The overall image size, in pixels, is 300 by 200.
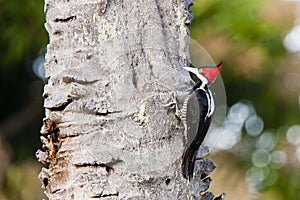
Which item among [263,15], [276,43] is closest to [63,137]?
[263,15]

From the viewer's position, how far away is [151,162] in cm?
209

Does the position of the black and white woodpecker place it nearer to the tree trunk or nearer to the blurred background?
the tree trunk

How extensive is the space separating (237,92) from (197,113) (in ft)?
13.7

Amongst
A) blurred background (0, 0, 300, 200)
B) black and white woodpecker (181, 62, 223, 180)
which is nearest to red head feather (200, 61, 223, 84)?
black and white woodpecker (181, 62, 223, 180)

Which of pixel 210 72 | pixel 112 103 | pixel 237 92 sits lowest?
pixel 112 103

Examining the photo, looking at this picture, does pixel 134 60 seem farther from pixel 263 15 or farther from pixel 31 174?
pixel 31 174

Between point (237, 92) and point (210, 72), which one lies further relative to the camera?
point (237, 92)

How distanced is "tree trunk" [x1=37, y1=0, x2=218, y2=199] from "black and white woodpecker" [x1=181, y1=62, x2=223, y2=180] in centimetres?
2

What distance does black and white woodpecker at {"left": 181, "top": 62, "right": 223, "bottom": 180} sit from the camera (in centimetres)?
212

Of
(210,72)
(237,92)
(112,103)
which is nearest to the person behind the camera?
(112,103)

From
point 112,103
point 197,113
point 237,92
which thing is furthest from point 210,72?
point 237,92

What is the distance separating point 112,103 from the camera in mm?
2096

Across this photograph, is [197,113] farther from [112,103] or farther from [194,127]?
[112,103]

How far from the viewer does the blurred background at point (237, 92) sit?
5310 mm
